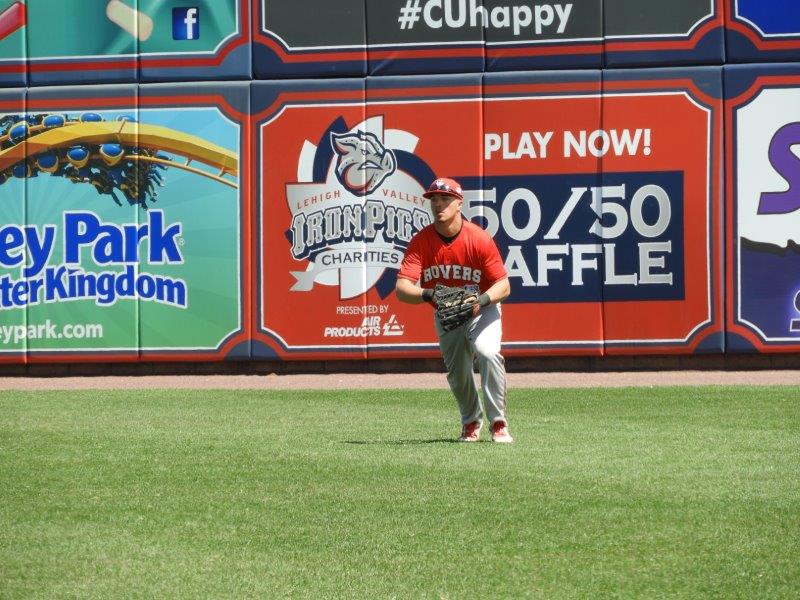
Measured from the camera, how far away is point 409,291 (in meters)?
10.2

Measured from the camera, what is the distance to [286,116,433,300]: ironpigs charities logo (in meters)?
19.0

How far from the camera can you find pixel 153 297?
19234mm

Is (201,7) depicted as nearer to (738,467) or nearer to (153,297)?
(153,297)

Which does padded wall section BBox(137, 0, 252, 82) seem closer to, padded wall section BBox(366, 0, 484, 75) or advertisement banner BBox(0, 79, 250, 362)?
advertisement banner BBox(0, 79, 250, 362)

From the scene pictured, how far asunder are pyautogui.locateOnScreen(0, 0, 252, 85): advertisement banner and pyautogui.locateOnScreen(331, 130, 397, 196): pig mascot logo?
167cm

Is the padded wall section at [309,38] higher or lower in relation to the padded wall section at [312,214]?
higher

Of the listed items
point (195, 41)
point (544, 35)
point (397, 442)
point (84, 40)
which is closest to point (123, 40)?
point (84, 40)

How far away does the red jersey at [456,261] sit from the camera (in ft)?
33.9

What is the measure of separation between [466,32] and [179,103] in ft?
13.3

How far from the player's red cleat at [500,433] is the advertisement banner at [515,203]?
8.29 metres

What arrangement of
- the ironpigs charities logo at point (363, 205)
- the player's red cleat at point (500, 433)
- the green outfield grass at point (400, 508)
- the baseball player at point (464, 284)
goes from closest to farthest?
the green outfield grass at point (400, 508), the baseball player at point (464, 284), the player's red cleat at point (500, 433), the ironpigs charities logo at point (363, 205)

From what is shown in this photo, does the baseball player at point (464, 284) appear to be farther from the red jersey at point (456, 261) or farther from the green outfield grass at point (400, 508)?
the green outfield grass at point (400, 508)

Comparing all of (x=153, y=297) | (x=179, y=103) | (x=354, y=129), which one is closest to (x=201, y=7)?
(x=179, y=103)

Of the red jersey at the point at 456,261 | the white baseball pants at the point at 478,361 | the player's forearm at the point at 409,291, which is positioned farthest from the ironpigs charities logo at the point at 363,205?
the player's forearm at the point at 409,291
